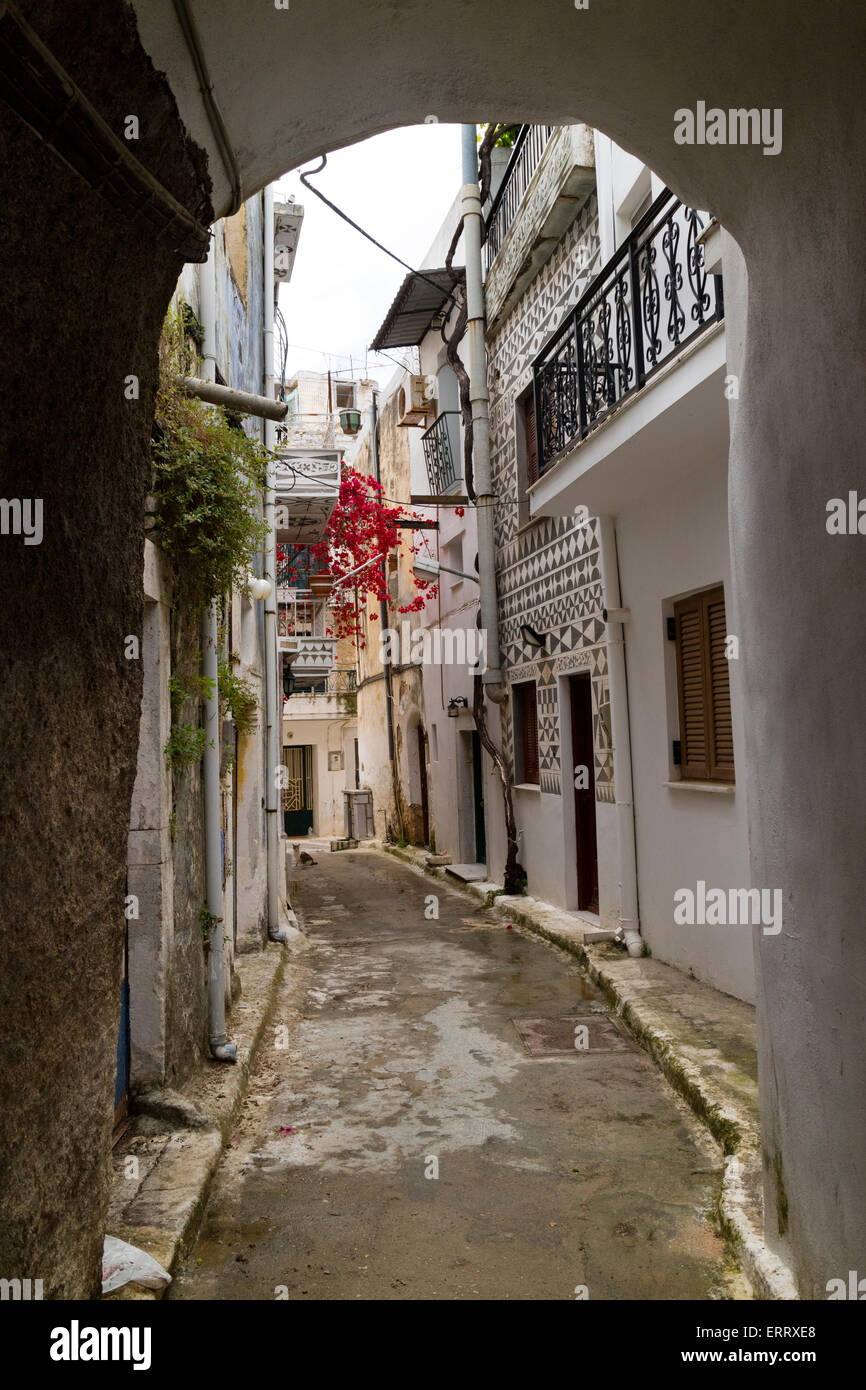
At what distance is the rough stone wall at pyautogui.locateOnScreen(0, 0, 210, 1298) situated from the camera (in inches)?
90.2

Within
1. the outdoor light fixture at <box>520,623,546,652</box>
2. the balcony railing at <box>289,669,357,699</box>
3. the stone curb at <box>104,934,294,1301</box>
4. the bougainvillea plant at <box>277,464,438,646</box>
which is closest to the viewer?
the stone curb at <box>104,934,294,1301</box>

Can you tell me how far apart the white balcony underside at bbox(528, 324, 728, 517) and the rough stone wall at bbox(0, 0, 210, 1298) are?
3821 mm

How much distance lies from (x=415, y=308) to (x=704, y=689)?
10.9 metres

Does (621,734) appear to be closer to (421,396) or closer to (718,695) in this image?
(718,695)

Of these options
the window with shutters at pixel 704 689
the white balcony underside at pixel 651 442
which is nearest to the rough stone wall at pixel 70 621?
the white balcony underside at pixel 651 442

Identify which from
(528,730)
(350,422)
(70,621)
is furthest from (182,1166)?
(350,422)

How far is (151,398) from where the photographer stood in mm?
2990

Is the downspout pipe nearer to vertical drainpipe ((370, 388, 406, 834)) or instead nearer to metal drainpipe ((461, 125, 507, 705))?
metal drainpipe ((461, 125, 507, 705))

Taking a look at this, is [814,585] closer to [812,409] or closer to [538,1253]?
[812,409]

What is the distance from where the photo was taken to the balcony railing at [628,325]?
21.5ft

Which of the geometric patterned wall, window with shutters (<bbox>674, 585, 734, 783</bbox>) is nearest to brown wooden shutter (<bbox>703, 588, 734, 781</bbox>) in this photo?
window with shutters (<bbox>674, 585, 734, 783</bbox>)

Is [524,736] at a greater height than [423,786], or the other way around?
[524,736]

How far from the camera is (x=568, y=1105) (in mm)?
5758

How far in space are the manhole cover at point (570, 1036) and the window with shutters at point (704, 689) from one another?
199cm
